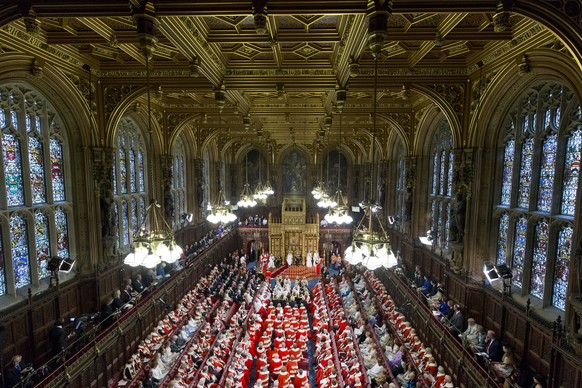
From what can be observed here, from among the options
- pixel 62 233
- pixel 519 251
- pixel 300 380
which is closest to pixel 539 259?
pixel 519 251

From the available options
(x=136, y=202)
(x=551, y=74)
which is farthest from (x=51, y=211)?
(x=551, y=74)

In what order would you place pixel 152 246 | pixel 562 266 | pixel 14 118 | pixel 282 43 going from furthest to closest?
pixel 14 118, pixel 282 43, pixel 562 266, pixel 152 246

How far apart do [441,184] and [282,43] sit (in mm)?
8918

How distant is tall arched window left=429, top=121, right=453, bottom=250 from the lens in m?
12.9

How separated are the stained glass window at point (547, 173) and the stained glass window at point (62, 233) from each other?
12.9 metres

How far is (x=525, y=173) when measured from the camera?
8766 millimetres

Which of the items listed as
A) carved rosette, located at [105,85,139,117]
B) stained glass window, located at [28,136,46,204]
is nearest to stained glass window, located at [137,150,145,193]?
carved rosette, located at [105,85,139,117]

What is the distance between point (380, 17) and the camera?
4906 mm

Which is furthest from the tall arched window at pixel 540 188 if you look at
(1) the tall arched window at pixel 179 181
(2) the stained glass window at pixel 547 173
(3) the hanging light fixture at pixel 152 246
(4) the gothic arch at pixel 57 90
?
(1) the tall arched window at pixel 179 181

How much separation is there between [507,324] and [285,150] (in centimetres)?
2304

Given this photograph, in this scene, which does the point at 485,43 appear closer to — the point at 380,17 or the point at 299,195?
the point at 380,17

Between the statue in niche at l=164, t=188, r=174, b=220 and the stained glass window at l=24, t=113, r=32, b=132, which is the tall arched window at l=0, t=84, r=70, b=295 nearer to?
the stained glass window at l=24, t=113, r=32, b=132

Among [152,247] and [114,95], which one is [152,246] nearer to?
[152,247]

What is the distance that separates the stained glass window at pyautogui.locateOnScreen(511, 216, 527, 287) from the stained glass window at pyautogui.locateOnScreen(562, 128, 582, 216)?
1310 mm
